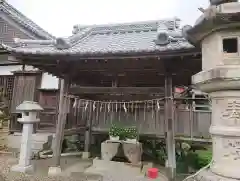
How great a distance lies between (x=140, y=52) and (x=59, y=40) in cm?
260

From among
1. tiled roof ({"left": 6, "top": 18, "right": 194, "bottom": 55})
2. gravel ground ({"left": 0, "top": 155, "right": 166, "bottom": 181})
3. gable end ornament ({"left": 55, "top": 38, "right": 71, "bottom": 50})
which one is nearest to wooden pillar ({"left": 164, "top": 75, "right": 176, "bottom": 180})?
gravel ground ({"left": 0, "top": 155, "right": 166, "bottom": 181})

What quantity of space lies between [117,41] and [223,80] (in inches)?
213

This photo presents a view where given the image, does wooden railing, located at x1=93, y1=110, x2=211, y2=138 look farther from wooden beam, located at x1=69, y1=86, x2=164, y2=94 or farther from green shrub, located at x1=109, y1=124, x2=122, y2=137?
wooden beam, located at x1=69, y1=86, x2=164, y2=94

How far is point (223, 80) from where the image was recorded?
111 inches

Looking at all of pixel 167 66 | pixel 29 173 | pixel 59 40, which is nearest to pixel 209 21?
pixel 167 66

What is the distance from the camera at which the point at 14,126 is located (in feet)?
37.9

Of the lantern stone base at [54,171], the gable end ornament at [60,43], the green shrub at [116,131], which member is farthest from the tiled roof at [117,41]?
the lantern stone base at [54,171]

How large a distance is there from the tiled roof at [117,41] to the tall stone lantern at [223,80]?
1.84 meters

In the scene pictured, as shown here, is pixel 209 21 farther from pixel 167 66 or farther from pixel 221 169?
pixel 167 66

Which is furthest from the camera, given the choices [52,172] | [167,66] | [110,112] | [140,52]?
[110,112]

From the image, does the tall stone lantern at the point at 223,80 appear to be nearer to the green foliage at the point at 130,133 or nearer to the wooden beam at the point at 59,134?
the green foliage at the point at 130,133

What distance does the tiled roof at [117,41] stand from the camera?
5449 mm

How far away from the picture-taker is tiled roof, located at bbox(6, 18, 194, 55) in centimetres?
545

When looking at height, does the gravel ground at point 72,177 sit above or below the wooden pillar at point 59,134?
below
